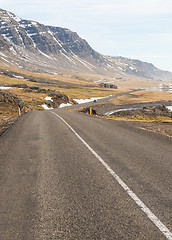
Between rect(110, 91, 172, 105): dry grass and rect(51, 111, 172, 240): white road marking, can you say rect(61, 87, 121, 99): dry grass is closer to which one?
rect(110, 91, 172, 105): dry grass

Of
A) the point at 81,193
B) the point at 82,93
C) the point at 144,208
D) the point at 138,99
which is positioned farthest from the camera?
the point at 82,93

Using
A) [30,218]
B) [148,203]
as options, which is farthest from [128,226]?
[30,218]

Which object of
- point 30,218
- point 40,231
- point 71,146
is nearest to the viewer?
point 40,231

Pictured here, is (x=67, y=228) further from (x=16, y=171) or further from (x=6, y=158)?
(x=6, y=158)

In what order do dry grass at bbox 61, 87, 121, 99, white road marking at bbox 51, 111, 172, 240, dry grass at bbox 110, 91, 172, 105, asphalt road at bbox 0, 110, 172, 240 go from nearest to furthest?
white road marking at bbox 51, 111, 172, 240
asphalt road at bbox 0, 110, 172, 240
dry grass at bbox 110, 91, 172, 105
dry grass at bbox 61, 87, 121, 99

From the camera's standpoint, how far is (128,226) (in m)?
3.79

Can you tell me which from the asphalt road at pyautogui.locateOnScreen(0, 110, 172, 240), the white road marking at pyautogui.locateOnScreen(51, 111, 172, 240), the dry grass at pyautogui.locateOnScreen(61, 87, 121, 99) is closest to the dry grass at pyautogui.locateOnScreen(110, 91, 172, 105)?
the dry grass at pyautogui.locateOnScreen(61, 87, 121, 99)

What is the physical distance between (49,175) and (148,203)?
3090mm

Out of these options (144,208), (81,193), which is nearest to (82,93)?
(81,193)

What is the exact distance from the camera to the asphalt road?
3.74m

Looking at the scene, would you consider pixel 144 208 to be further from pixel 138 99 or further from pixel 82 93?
pixel 82 93

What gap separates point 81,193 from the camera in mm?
5062

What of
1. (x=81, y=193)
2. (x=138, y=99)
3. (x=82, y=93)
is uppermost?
(x=81, y=193)

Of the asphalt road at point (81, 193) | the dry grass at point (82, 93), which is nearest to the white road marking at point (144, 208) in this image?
the asphalt road at point (81, 193)
